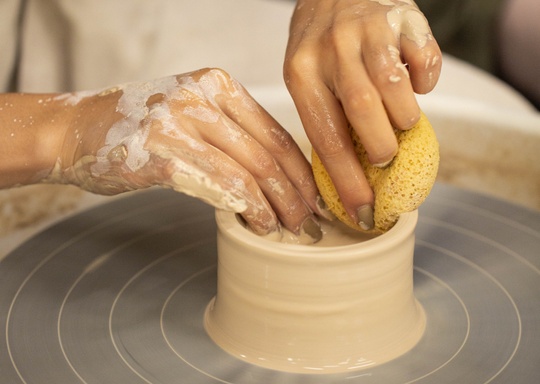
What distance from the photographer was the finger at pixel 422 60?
968 millimetres

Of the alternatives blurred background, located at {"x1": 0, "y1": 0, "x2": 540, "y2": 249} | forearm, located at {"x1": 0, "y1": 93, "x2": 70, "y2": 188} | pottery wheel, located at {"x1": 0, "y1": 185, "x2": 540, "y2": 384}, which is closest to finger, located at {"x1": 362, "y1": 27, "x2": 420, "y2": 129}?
pottery wheel, located at {"x1": 0, "y1": 185, "x2": 540, "y2": 384}

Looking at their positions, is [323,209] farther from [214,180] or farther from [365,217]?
[214,180]

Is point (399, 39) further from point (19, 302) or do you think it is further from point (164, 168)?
point (19, 302)

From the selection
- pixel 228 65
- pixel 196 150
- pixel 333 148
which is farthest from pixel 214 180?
pixel 228 65

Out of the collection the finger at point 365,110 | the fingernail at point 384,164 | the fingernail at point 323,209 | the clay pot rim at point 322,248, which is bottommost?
the fingernail at point 323,209

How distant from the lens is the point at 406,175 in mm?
962

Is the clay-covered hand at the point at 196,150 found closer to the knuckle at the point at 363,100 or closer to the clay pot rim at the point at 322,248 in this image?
the clay pot rim at the point at 322,248

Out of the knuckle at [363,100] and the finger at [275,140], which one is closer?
the knuckle at [363,100]

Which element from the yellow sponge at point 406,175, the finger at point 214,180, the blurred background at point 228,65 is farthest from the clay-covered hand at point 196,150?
the blurred background at point 228,65

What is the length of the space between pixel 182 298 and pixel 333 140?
340 mm

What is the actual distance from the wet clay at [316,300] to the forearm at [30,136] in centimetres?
31

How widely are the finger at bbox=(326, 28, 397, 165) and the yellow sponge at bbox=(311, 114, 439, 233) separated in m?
0.02

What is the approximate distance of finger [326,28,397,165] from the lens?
945mm

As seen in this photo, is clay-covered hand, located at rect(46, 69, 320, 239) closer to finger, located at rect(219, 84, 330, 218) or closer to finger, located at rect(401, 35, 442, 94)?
finger, located at rect(219, 84, 330, 218)
